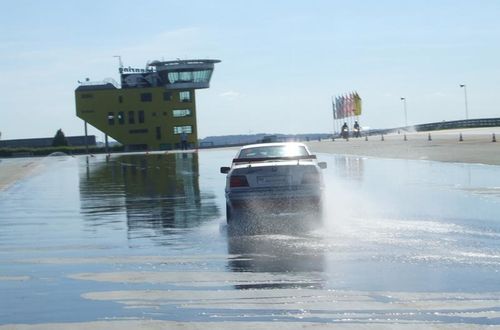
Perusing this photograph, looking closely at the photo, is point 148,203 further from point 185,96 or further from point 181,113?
point 185,96

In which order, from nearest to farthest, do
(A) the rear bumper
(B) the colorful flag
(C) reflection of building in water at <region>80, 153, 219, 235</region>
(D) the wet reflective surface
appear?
(D) the wet reflective surface, (A) the rear bumper, (C) reflection of building in water at <region>80, 153, 219, 235</region>, (B) the colorful flag

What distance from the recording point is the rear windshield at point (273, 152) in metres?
15.9

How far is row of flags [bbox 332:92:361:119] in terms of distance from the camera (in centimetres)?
9456

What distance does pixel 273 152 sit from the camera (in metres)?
16.0

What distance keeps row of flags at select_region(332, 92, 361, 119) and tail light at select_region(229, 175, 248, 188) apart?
266 feet

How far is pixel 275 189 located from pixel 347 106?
85.7 meters

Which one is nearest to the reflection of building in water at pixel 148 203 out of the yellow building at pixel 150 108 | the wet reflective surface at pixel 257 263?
the wet reflective surface at pixel 257 263

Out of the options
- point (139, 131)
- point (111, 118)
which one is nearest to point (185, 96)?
point (139, 131)

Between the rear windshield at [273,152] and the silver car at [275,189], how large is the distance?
1293 millimetres

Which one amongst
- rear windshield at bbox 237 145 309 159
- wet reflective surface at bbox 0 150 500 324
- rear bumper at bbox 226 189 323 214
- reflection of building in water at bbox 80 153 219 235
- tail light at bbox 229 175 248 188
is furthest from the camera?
rear windshield at bbox 237 145 309 159

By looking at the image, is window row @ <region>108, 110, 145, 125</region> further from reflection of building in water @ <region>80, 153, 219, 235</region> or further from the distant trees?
reflection of building in water @ <region>80, 153, 219, 235</region>

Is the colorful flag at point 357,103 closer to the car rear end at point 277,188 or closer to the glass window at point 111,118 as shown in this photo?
the glass window at point 111,118

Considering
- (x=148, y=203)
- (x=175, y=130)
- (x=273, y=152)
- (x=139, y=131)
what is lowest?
(x=148, y=203)

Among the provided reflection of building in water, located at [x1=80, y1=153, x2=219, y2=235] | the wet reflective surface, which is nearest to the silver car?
the wet reflective surface
